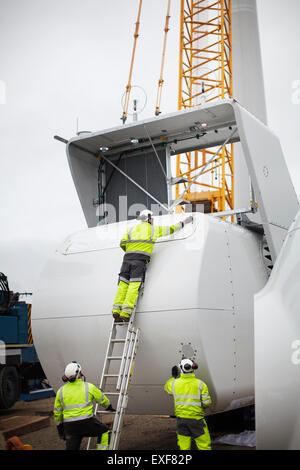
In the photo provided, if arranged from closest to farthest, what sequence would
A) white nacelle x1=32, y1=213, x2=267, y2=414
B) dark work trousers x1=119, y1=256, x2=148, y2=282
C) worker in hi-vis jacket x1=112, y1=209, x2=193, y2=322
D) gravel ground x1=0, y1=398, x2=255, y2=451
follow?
1. white nacelle x1=32, y1=213, x2=267, y2=414
2. worker in hi-vis jacket x1=112, y1=209, x2=193, y2=322
3. dark work trousers x1=119, y1=256, x2=148, y2=282
4. gravel ground x1=0, y1=398, x2=255, y2=451

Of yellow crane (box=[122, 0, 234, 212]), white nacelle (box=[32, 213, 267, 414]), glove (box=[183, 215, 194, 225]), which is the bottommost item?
white nacelle (box=[32, 213, 267, 414])

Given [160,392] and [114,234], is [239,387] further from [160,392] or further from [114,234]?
[114,234]

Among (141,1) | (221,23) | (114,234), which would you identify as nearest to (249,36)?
(221,23)

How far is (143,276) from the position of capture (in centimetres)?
664

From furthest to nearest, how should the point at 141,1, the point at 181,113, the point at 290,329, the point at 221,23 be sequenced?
the point at 221,23
the point at 141,1
the point at 181,113
the point at 290,329

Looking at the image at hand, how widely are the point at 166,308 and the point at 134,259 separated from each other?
809 mm

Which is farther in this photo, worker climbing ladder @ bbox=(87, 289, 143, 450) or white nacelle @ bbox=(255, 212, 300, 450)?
worker climbing ladder @ bbox=(87, 289, 143, 450)

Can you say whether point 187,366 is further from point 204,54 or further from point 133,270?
point 204,54

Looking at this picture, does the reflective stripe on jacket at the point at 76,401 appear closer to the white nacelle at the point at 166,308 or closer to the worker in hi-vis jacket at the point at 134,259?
the white nacelle at the point at 166,308

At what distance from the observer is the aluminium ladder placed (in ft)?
20.1

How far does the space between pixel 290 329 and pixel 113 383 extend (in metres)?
2.87

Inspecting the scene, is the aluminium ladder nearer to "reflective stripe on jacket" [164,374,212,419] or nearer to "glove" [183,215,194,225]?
"reflective stripe on jacket" [164,374,212,419]

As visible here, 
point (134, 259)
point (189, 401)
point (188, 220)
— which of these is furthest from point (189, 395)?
point (188, 220)

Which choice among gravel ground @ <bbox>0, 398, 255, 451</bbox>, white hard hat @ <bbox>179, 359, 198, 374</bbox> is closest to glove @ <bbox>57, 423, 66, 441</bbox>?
white hard hat @ <bbox>179, 359, 198, 374</bbox>
